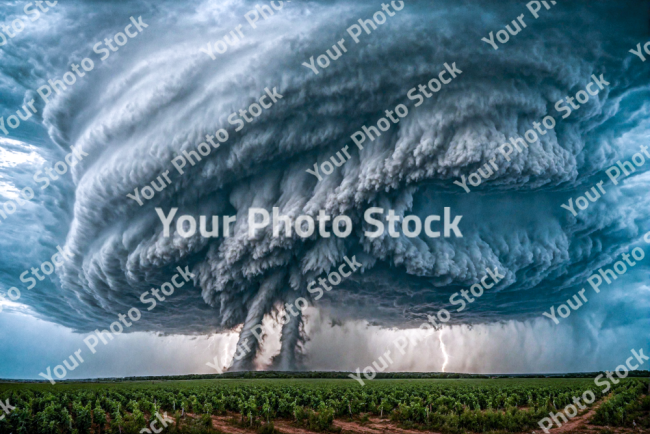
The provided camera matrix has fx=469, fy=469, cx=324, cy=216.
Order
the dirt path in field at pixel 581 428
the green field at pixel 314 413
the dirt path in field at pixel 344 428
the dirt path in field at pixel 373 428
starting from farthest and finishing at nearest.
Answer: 1. the dirt path in field at pixel 373 428
2. the dirt path in field at pixel 344 428
3. the dirt path in field at pixel 581 428
4. the green field at pixel 314 413

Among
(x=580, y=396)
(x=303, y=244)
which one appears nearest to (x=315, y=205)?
(x=303, y=244)

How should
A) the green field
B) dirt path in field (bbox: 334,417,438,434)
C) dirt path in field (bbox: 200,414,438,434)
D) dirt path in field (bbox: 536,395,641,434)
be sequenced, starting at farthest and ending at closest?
dirt path in field (bbox: 334,417,438,434), dirt path in field (bbox: 200,414,438,434), dirt path in field (bbox: 536,395,641,434), the green field

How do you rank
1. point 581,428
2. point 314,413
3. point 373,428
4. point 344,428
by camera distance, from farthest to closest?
1. point 314,413
2. point 373,428
3. point 344,428
4. point 581,428

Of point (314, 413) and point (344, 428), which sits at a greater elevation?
point (314, 413)

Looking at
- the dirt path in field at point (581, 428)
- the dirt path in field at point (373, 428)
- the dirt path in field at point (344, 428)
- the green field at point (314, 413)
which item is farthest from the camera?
Answer: the dirt path in field at point (373, 428)

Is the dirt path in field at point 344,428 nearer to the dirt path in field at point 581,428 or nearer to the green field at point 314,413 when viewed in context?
the green field at point 314,413

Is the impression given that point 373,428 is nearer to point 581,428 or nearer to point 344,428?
point 344,428

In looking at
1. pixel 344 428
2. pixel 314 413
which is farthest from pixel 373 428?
pixel 314 413

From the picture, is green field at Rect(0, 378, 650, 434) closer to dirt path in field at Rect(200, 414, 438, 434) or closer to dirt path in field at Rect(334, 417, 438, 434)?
dirt path in field at Rect(200, 414, 438, 434)

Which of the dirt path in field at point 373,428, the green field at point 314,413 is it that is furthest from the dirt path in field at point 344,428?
the green field at point 314,413

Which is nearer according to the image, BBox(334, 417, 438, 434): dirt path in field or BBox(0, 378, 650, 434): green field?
BBox(0, 378, 650, 434): green field

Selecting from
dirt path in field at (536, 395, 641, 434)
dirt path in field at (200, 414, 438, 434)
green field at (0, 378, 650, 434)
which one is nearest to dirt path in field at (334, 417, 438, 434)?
dirt path in field at (200, 414, 438, 434)

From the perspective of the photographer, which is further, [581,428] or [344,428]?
[344,428]
